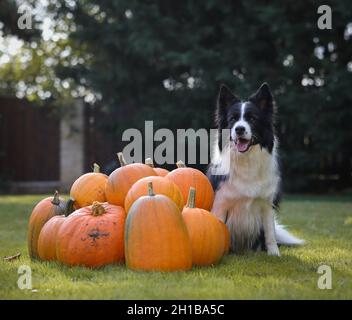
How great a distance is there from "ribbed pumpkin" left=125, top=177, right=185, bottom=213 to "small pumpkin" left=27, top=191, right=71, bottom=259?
672 millimetres

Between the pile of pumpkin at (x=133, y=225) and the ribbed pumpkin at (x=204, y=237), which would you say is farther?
the ribbed pumpkin at (x=204, y=237)

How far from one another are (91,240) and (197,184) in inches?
40.2

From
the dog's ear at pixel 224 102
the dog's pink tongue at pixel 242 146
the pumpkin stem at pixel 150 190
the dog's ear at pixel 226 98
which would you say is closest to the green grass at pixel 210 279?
the pumpkin stem at pixel 150 190

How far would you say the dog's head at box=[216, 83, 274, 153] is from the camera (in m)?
3.99

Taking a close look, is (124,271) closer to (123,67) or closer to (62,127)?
(123,67)

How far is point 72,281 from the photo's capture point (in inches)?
119

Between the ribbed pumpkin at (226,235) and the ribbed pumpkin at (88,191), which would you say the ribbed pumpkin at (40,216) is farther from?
the ribbed pumpkin at (226,235)

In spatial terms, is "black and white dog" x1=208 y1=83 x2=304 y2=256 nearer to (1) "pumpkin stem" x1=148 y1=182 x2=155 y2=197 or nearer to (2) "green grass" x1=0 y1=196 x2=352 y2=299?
(2) "green grass" x1=0 y1=196 x2=352 y2=299

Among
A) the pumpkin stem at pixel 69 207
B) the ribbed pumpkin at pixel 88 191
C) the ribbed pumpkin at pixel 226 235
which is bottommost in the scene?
the ribbed pumpkin at pixel 226 235

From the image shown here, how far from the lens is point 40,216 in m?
3.99

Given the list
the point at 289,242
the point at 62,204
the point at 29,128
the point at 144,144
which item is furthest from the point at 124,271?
the point at 29,128

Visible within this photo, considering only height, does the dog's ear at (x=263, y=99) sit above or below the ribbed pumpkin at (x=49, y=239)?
above

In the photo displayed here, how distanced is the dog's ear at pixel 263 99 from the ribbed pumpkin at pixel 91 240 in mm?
1473

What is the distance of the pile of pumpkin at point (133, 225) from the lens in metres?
3.25
